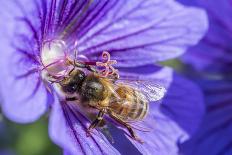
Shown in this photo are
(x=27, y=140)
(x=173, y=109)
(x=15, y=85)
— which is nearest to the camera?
(x=15, y=85)

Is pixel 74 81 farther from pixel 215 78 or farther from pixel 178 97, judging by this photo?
pixel 215 78

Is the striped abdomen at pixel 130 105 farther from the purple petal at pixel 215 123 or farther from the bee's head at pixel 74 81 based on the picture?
the purple petal at pixel 215 123

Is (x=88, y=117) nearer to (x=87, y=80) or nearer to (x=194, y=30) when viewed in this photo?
(x=87, y=80)

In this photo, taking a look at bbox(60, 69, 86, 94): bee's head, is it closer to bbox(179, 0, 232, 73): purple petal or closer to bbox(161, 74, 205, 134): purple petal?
bbox(161, 74, 205, 134): purple petal

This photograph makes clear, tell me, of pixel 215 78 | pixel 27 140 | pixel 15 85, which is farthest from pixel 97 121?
pixel 215 78

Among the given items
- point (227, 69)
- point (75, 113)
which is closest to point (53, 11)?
point (75, 113)
